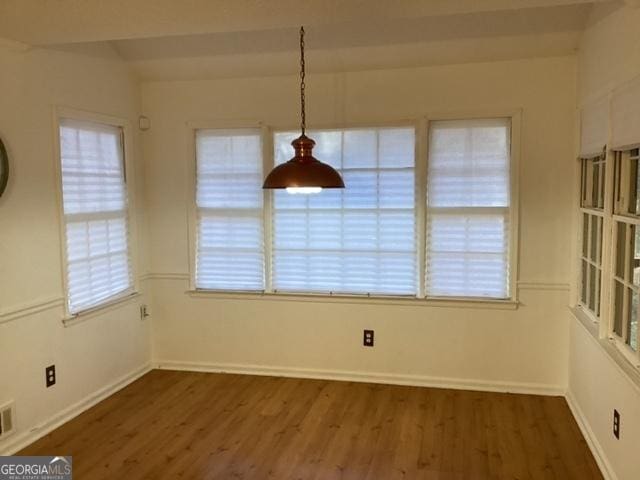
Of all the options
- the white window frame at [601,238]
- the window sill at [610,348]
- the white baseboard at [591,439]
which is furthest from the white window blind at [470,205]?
the white baseboard at [591,439]

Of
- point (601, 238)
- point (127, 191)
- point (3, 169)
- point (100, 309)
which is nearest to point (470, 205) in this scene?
point (601, 238)

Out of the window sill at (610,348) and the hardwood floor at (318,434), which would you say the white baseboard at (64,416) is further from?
the window sill at (610,348)

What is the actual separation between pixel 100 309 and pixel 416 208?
2.52 m

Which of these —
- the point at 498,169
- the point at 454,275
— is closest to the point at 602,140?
the point at 498,169

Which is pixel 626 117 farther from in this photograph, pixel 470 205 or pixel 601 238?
pixel 470 205

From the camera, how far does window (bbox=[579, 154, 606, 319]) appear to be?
3.36m

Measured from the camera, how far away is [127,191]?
436cm

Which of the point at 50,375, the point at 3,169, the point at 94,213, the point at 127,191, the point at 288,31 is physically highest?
the point at 288,31

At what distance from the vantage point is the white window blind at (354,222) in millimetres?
4207

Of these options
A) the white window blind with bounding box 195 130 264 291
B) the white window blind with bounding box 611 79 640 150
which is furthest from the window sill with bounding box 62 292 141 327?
the white window blind with bounding box 611 79 640 150

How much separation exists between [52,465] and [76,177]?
1.87m

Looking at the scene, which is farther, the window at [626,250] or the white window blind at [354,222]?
the white window blind at [354,222]

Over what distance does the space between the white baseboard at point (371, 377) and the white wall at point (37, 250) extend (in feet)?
3.01

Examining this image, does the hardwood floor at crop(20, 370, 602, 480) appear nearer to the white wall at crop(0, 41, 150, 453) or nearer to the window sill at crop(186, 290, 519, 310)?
the white wall at crop(0, 41, 150, 453)
